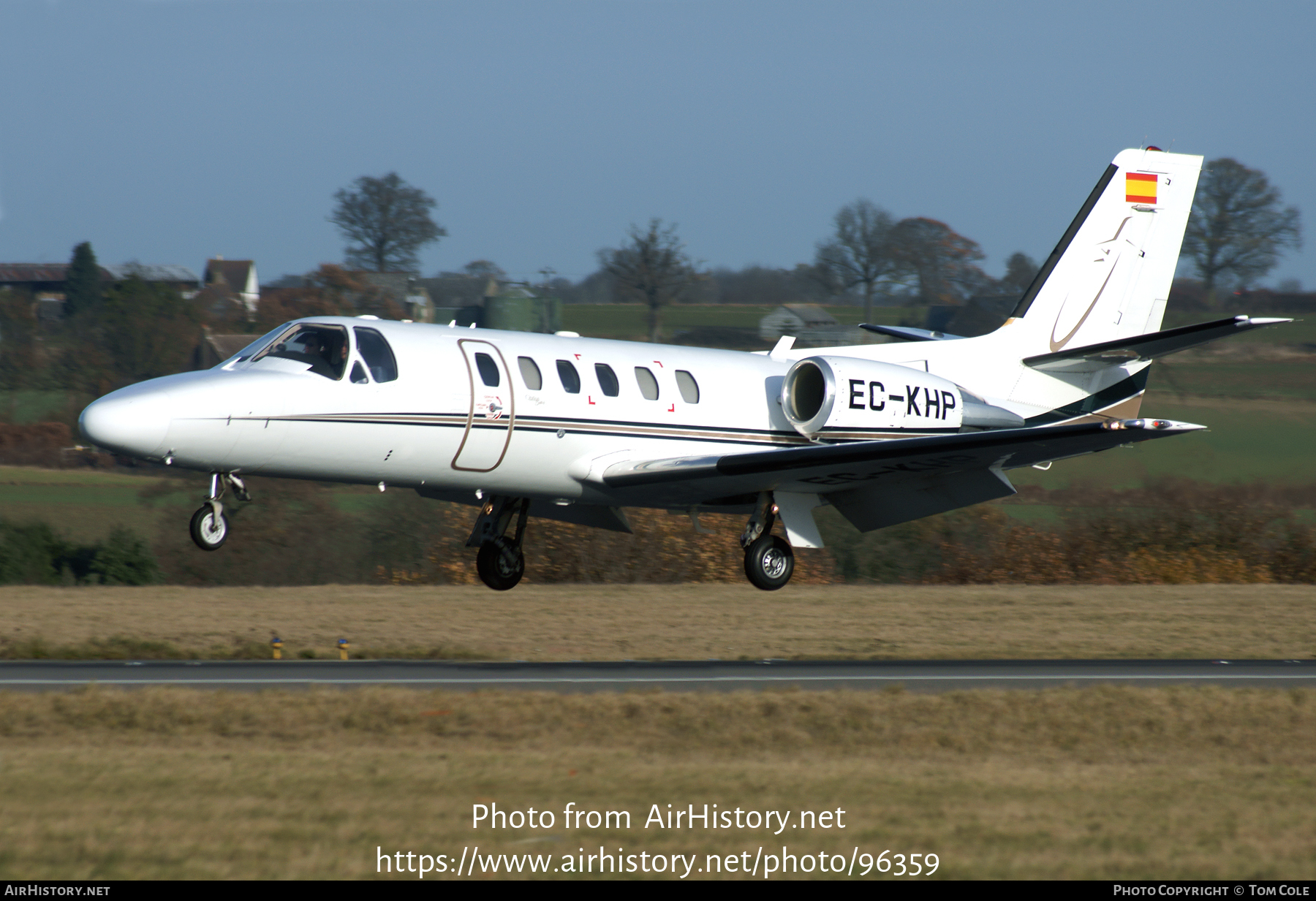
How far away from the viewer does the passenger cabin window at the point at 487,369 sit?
49.3 ft

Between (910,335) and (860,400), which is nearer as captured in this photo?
(860,400)

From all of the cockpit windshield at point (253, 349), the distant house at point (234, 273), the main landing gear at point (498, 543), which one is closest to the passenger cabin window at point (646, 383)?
the main landing gear at point (498, 543)

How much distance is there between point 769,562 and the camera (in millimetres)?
17062

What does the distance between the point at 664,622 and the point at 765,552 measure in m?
8.51

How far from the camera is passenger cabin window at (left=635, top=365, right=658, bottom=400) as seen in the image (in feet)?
53.0

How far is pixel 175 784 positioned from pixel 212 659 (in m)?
10.6

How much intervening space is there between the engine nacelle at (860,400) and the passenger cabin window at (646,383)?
200 centimetres

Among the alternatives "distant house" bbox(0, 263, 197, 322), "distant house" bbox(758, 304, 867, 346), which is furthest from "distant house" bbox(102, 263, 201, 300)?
"distant house" bbox(758, 304, 867, 346)

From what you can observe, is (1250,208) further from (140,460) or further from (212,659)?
(140,460)

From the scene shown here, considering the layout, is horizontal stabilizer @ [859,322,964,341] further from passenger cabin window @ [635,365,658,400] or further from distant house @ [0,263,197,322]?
distant house @ [0,263,197,322]

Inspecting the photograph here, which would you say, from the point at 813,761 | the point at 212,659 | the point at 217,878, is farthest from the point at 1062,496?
the point at 217,878

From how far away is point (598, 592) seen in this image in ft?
98.5

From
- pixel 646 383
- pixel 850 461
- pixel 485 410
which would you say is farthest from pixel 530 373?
pixel 850 461

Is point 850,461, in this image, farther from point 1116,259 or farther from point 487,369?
point 1116,259
